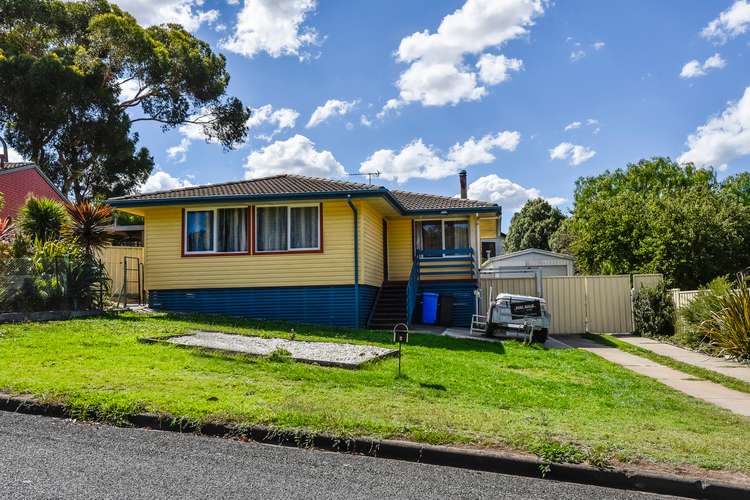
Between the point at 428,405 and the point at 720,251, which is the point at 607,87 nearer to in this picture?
the point at 720,251

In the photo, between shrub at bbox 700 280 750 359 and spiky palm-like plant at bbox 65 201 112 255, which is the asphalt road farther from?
spiky palm-like plant at bbox 65 201 112 255

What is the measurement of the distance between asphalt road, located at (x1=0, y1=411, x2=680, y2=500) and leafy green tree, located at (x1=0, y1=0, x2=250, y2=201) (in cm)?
3000

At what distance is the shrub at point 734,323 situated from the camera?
1233cm

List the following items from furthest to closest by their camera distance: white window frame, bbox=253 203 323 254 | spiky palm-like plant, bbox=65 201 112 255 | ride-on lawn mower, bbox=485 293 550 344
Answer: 1. white window frame, bbox=253 203 323 254
2. spiky palm-like plant, bbox=65 201 112 255
3. ride-on lawn mower, bbox=485 293 550 344

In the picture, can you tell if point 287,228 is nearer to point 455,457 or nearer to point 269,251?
point 269,251

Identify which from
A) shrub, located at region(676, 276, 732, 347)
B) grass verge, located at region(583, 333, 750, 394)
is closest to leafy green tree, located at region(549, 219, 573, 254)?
grass verge, located at region(583, 333, 750, 394)

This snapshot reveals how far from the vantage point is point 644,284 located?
18391 millimetres

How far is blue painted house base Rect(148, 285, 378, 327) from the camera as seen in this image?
53.9 ft

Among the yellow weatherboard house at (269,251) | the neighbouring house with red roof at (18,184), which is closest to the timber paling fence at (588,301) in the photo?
the yellow weatherboard house at (269,251)

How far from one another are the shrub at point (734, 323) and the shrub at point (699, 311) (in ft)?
1.03

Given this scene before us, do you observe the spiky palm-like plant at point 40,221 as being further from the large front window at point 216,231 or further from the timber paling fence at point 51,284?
the large front window at point 216,231

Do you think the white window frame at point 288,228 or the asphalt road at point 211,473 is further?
the white window frame at point 288,228

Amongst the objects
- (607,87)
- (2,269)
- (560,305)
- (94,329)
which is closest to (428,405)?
(94,329)

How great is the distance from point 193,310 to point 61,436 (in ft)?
37.8
